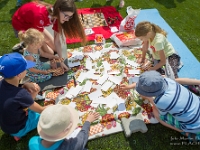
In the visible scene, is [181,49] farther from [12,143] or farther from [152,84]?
[12,143]

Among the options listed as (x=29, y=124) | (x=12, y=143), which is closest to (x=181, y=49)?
(x=29, y=124)

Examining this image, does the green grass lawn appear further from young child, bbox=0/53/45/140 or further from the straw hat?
the straw hat

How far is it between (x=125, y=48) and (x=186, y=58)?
133cm

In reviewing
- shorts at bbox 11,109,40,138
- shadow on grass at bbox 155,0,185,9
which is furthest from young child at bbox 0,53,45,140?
shadow on grass at bbox 155,0,185,9

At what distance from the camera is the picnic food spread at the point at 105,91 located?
3.05 meters

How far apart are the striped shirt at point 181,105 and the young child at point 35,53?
2.09 meters

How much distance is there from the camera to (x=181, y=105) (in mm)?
2439

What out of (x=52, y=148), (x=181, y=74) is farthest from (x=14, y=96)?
(x=181, y=74)

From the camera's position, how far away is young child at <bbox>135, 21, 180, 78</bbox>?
321 cm

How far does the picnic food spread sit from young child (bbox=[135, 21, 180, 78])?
1.53ft

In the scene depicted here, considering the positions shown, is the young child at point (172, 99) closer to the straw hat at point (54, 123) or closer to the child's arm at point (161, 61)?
the child's arm at point (161, 61)

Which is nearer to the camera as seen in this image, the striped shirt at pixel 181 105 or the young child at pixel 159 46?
the striped shirt at pixel 181 105

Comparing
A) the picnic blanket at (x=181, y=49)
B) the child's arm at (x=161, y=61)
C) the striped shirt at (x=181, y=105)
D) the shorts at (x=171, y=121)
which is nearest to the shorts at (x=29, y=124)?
the striped shirt at (x=181, y=105)

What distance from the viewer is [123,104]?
126 inches
